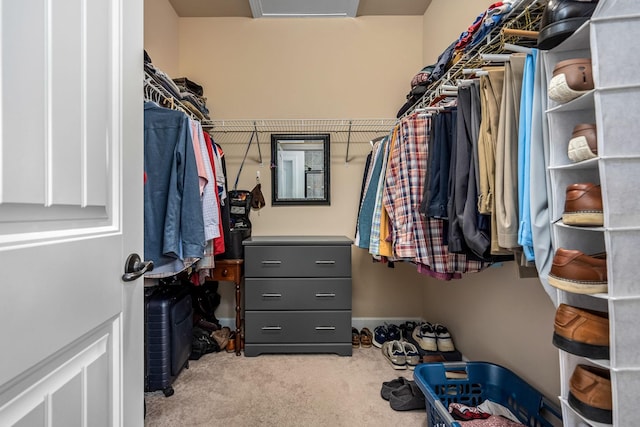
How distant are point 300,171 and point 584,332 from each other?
2212mm

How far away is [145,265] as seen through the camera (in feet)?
2.33

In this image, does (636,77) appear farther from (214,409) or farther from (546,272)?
(214,409)

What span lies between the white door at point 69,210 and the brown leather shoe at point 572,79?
0.98m

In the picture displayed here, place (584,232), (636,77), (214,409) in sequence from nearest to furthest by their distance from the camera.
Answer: (636,77), (584,232), (214,409)

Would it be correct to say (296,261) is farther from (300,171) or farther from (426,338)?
(426,338)

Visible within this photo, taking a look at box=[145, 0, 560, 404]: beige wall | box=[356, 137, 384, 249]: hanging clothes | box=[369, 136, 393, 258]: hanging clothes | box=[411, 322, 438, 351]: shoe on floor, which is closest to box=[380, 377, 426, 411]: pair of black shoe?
box=[411, 322, 438, 351]: shoe on floor

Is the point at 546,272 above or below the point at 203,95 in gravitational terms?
below

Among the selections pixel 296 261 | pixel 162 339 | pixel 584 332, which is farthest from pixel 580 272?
pixel 162 339

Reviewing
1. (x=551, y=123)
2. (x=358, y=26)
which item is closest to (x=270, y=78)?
(x=358, y=26)

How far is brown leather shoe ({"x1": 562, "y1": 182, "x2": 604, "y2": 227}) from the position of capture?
679mm

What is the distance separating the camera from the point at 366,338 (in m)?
2.39

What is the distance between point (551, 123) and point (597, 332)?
20.0 inches

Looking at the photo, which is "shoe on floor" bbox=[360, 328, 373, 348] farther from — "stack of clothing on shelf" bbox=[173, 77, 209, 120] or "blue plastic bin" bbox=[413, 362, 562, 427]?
"stack of clothing on shelf" bbox=[173, 77, 209, 120]

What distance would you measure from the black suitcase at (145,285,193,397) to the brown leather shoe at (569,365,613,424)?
176cm
